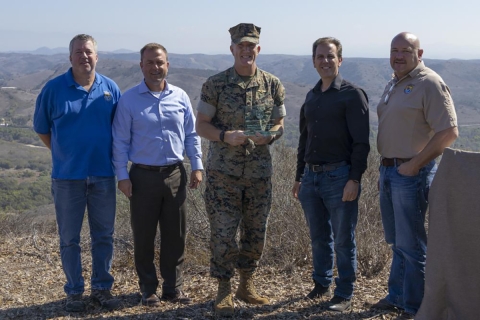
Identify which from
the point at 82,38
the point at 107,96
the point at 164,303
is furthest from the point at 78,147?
the point at 164,303

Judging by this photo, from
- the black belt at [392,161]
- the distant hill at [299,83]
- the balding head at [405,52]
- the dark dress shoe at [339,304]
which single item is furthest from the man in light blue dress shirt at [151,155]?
the distant hill at [299,83]

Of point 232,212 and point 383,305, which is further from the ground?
point 232,212

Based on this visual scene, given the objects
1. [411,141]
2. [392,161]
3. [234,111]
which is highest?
[234,111]

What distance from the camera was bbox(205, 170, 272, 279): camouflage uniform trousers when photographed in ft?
13.9

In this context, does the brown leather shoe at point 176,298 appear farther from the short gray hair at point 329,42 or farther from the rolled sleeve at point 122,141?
the short gray hair at point 329,42

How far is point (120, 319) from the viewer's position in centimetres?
431

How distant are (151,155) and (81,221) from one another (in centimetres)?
83

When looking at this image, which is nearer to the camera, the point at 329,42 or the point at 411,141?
the point at 411,141

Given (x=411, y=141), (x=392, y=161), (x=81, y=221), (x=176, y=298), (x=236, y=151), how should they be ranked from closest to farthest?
(x=411, y=141) < (x=392, y=161) < (x=236, y=151) < (x=81, y=221) < (x=176, y=298)

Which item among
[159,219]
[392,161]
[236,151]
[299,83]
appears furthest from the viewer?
[299,83]

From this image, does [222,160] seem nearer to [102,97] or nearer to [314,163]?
[314,163]

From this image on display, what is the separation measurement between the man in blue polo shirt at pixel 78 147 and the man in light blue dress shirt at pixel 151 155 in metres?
0.16

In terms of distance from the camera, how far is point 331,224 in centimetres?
430

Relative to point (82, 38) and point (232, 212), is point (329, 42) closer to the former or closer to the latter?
point (232, 212)
